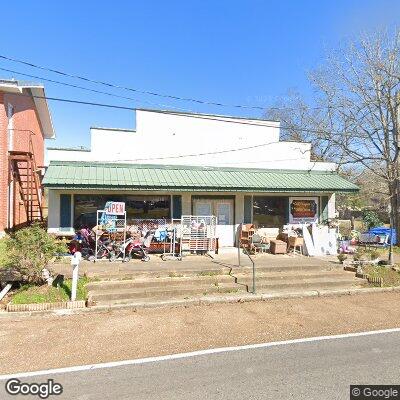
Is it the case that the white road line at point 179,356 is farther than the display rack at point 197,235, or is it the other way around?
the display rack at point 197,235

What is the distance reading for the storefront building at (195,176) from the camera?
1255cm

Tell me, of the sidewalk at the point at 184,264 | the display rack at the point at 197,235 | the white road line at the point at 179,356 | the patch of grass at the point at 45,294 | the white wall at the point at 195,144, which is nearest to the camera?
the white road line at the point at 179,356

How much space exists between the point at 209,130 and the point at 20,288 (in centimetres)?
963

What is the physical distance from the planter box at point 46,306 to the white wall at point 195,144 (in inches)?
283

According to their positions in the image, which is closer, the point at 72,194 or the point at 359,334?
the point at 359,334

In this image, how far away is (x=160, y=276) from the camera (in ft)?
30.5

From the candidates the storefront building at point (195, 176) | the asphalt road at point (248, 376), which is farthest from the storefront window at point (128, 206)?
the asphalt road at point (248, 376)

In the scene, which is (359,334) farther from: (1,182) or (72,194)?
(1,182)

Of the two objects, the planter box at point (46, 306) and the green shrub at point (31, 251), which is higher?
the green shrub at point (31, 251)

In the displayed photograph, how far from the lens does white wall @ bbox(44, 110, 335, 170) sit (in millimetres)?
13406

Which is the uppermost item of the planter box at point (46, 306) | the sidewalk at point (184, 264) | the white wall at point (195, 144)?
the white wall at point (195, 144)

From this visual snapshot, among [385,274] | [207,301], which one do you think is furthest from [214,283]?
[385,274]

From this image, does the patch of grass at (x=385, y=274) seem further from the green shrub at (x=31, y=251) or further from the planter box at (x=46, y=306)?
the green shrub at (x=31, y=251)

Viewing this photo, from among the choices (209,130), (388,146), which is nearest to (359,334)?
(209,130)
